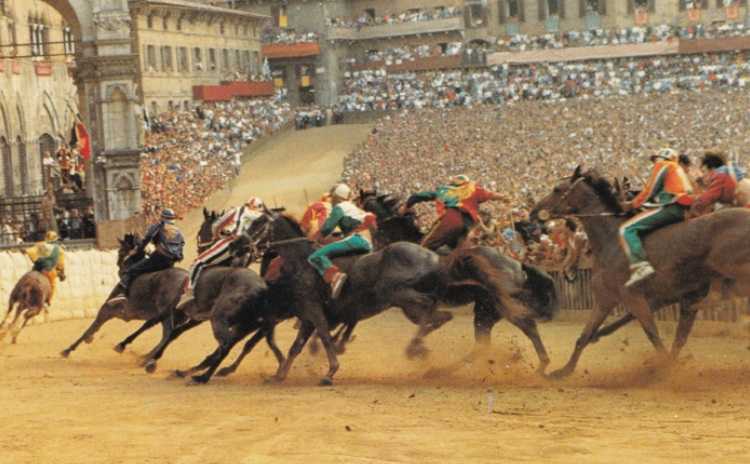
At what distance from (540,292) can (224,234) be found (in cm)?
382

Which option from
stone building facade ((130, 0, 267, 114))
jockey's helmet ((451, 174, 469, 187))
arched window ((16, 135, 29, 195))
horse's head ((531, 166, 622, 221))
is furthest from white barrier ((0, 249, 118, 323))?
stone building facade ((130, 0, 267, 114))

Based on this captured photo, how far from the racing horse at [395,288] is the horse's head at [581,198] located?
76 cm

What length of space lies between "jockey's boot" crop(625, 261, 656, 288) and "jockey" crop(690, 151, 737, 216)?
2.52ft

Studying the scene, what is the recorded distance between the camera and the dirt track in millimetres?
12922

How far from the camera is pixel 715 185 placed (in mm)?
17078

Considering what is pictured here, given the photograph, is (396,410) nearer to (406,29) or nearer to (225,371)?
(225,371)

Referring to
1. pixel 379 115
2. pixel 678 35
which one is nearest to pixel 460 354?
pixel 379 115

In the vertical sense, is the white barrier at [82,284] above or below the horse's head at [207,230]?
below

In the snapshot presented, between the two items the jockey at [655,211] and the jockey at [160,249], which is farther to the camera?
the jockey at [160,249]

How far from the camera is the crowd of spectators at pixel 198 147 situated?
5031cm

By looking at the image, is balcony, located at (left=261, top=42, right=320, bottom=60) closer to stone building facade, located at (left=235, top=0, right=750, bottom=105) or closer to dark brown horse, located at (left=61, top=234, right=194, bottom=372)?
stone building facade, located at (left=235, top=0, right=750, bottom=105)

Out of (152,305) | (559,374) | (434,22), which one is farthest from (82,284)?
(434,22)

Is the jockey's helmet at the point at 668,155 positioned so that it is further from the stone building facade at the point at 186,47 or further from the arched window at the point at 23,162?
the stone building facade at the point at 186,47

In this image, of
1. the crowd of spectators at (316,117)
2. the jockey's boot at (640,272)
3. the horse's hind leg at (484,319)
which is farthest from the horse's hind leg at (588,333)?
the crowd of spectators at (316,117)
